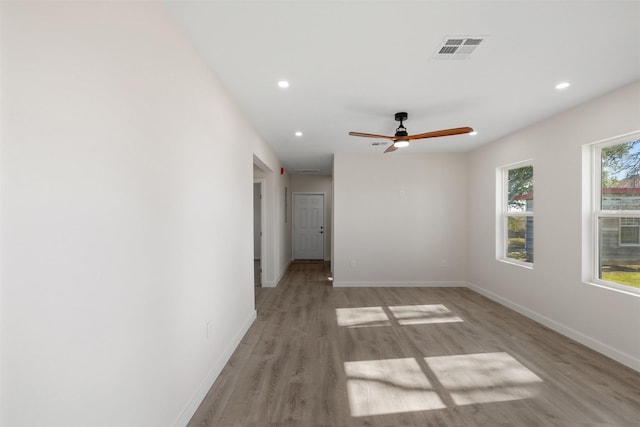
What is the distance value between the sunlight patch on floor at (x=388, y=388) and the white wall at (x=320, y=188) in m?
6.13

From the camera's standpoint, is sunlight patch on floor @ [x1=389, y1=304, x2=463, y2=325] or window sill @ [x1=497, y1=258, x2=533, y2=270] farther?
window sill @ [x1=497, y1=258, x2=533, y2=270]

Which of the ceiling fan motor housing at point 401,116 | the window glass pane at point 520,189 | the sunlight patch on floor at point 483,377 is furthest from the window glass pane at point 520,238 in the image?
the ceiling fan motor housing at point 401,116

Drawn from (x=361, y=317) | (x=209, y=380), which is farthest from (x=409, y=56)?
(x=361, y=317)

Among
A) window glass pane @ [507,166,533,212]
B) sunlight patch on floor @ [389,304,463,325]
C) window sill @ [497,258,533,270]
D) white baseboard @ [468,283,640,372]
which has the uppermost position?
window glass pane @ [507,166,533,212]

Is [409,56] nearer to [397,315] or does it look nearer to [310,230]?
[397,315]

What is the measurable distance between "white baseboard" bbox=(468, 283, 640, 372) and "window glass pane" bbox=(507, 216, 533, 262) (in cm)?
69

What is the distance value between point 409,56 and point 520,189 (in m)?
3.28

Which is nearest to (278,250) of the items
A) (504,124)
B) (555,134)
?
(504,124)

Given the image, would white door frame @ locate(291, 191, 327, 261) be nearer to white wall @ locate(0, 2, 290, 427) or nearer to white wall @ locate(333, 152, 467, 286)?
white wall @ locate(333, 152, 467, 286)

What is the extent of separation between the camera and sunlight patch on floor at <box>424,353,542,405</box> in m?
2.30

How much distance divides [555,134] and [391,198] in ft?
9.08

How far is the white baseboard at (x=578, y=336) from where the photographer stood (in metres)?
2.74

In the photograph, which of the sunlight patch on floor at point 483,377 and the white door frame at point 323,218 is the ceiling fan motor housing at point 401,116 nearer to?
the sunlight patch on floor at point 483,377

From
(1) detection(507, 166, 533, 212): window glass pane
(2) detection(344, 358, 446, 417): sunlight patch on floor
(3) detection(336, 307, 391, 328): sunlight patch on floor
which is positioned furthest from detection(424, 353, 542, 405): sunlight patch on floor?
(1) detection(507, 166, 533, 212): window glass pane
